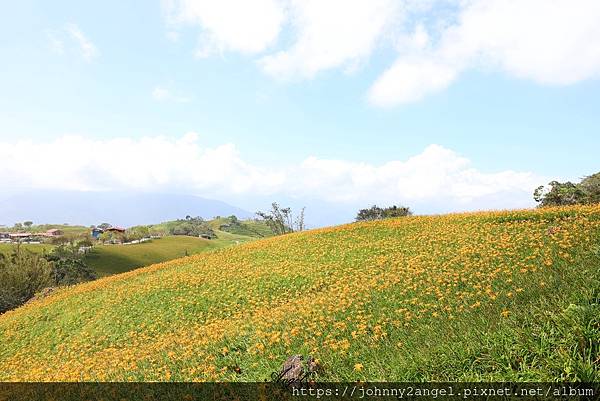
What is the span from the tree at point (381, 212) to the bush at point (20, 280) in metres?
38.6

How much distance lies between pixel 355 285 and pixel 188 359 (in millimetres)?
6372

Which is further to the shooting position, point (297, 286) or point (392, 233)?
point (392, 233)

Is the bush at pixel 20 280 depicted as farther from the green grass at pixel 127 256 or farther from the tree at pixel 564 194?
the tree at pixel 564 194

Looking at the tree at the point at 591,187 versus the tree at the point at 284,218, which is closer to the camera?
the tree at the point at 591,187

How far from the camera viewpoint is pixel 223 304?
1709 cm

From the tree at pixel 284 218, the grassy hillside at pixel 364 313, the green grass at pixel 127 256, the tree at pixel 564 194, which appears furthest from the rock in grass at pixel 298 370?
the tree at pixel 284 218

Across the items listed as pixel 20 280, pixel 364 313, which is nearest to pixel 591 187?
pixel 364 313

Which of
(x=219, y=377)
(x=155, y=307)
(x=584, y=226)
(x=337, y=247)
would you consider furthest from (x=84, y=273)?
(x=584, y=226)

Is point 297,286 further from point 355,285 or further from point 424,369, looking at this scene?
point 424,369

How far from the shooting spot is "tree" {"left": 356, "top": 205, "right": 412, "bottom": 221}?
168 feet

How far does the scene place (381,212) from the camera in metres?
57.0

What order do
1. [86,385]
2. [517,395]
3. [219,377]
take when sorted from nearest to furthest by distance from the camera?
[517,395] → [219,377] → [86,385]

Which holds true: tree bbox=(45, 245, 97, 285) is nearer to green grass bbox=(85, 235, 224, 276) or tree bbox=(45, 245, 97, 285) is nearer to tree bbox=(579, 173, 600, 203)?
green grass bbox=(85, 235, 224, 276)

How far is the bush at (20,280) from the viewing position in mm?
33812
